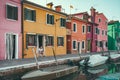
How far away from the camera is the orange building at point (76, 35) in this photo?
3181 cm

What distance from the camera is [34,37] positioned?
78.6 ft

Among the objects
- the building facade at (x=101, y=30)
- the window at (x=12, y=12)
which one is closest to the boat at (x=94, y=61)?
the window at (x=12, y=12)

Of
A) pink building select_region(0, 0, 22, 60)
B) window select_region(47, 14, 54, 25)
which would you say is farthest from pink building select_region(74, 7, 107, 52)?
pink building select_region(0, 0, 22, 60)

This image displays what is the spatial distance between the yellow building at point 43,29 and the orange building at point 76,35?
1.74 m

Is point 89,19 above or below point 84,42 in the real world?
above

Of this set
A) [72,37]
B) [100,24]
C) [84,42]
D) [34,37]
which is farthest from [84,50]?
[34,37]

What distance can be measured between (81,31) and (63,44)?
686 centimetres

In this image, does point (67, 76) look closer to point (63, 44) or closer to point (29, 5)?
point (29, 5)

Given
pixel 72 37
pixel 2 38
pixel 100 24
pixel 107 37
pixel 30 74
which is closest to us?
pixel 30 74

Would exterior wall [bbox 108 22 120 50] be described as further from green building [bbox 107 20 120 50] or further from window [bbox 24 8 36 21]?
window [bbox 24 8 36 21]

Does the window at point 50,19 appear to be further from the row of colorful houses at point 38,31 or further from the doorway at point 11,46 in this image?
the doorway at point 11,46

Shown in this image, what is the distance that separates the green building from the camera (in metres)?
49.9

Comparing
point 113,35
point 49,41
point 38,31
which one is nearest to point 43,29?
point 38,31

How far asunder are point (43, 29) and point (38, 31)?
1076 mm
